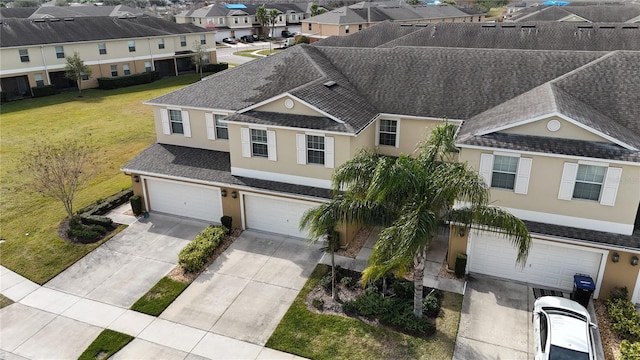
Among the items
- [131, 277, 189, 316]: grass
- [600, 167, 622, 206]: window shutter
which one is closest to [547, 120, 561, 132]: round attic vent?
[600, 167, 622, 206]: window shutter

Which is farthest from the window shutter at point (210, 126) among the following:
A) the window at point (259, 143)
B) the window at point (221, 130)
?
the window at point (259, 143)

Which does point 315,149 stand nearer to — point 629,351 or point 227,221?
point 227,221

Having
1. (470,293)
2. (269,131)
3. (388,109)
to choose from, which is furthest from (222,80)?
(470,293)

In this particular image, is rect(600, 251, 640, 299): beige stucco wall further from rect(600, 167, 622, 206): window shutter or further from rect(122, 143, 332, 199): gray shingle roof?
rect(122, 143, 332, 199): gray shingle roof

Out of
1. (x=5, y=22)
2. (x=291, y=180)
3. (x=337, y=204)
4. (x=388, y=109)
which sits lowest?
(x=291, y=180)

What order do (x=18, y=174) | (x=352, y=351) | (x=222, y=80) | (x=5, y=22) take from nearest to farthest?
(x=352, y=351) < (x=222, y=80) < (x=18, y=174) < (x=5, y=22)

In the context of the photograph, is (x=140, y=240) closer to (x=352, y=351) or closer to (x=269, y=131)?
(x=269, y=131)
